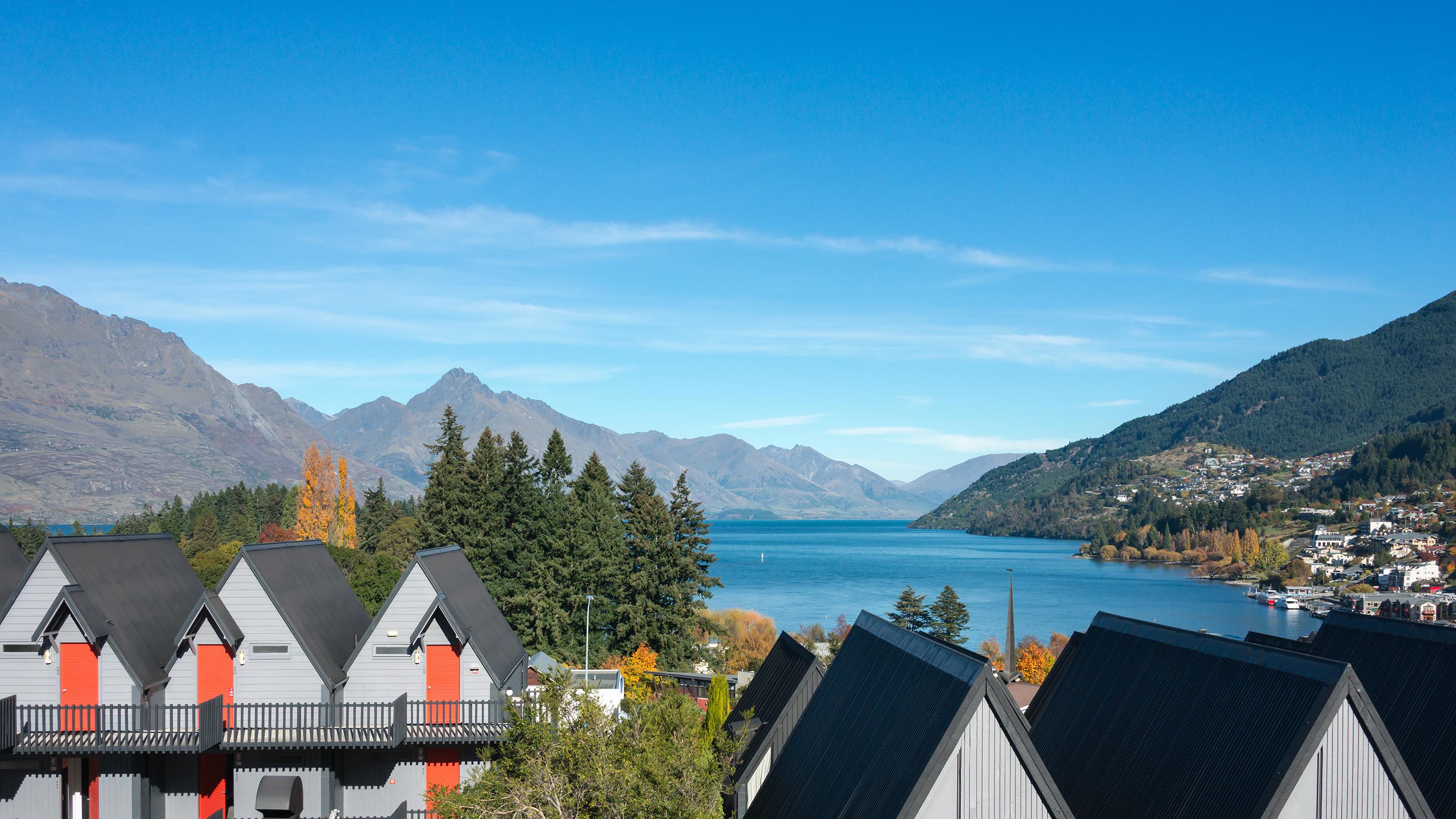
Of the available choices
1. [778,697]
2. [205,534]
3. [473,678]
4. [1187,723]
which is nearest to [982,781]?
[1187,723]

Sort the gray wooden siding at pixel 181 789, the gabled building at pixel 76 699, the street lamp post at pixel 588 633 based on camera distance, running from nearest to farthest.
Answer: the gabled building at pixel 76 699 → the gray wooden siding at pixel 181 789 → the street lamp post at pixel 588 633

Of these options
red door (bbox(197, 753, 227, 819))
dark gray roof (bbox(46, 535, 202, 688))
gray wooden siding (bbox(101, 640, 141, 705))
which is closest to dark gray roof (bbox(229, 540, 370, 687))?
dark gray roof (bbox(46, 535, 202, 688))

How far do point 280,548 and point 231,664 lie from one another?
378 cm

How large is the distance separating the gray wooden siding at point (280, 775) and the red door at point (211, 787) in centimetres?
33

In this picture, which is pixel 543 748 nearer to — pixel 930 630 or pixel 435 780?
pixel 435 780

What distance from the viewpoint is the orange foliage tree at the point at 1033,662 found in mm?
71438

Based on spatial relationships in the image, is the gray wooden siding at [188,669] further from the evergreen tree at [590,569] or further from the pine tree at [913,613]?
the pine tree at [913,613]

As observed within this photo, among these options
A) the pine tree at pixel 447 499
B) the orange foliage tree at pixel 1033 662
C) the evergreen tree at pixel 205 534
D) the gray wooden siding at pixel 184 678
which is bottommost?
the orange foliage tree at pixel 1033 662

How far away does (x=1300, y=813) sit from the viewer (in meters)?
13.7

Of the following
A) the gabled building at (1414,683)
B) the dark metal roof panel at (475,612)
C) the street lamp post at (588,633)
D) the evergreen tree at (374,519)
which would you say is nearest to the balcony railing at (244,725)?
the dark metal roof panel at (475,612)

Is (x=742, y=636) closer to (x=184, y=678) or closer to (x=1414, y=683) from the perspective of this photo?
(x=184, y=678)

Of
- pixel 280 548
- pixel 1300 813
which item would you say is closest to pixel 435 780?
pixel 280 548

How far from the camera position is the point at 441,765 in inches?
1144

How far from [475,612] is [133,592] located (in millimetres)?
9693
